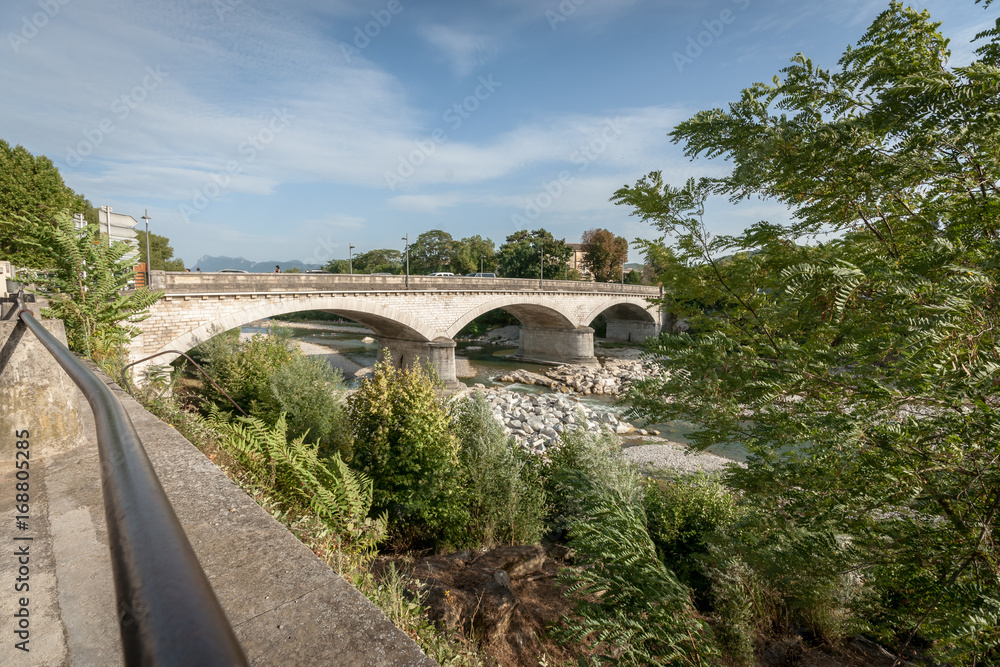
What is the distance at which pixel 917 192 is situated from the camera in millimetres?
3492

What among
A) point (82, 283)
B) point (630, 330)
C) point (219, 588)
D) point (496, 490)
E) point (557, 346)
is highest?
point (82, 283)

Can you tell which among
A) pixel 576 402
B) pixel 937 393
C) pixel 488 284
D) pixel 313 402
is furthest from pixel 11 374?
pixel 488 284

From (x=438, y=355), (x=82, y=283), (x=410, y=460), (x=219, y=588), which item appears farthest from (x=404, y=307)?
(x=219, y=588)

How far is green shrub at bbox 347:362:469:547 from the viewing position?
607cm

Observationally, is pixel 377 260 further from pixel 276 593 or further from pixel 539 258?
pixel 276 593

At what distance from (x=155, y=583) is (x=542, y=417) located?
1936cm

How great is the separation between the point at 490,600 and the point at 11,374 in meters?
3.56

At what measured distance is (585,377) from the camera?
2834cm

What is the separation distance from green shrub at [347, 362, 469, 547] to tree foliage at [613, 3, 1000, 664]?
3.08 metres

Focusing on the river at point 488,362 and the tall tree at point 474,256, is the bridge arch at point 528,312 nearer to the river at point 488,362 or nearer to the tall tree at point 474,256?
the river at point 488,362

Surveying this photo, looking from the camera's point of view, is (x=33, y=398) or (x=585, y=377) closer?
(x=33, y=398)

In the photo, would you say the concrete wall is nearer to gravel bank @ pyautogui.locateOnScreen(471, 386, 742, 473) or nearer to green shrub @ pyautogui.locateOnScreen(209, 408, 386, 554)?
green shrub @ pyautogui.locateOnScreen(209, 408, 386, 554)

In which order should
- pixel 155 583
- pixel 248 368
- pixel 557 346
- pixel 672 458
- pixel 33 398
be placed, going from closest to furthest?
pixel 155 583, pixel 33 398, pixel 248 368, pixel 672 458, pixel 557 346

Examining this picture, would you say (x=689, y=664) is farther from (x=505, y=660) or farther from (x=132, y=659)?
(x=132, y=659)
